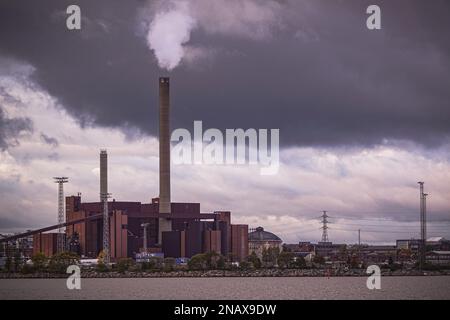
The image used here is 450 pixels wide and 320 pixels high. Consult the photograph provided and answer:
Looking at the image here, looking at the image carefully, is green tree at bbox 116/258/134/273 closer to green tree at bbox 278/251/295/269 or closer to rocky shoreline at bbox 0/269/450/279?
rocky shoreline at bbox 0/269/450/279

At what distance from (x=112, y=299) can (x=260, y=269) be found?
214ft

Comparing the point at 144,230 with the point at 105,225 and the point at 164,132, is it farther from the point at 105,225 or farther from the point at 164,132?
the point at 164,132

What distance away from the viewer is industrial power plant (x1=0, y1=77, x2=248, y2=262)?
141 metres

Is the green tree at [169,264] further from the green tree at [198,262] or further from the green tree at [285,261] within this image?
the green tree at [285,261]

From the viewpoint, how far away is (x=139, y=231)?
479 ft

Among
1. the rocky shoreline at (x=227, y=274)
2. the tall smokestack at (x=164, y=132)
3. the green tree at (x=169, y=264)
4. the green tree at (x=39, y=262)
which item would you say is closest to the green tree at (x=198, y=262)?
the rocky shoreline at (x=227, y=274)

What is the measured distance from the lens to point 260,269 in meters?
134

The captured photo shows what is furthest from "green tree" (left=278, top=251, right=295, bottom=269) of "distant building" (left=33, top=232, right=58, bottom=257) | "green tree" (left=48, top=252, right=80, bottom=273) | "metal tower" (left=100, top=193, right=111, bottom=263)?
"distant building" (left=33, top=232, right=58, bottom=257)

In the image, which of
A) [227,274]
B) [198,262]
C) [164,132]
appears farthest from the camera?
[198,262]

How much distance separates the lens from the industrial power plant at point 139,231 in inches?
5561

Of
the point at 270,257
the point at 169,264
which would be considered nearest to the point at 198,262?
the point at 169,264
